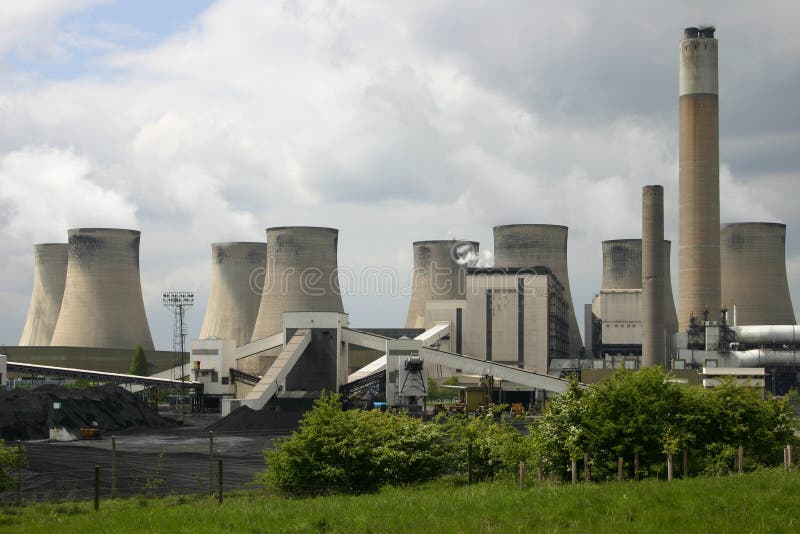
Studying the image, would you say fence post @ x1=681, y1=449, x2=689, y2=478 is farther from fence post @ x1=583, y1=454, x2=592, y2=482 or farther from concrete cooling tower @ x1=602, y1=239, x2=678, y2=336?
concrete cooling tower @ x1=602, y1=239, x2=678, y2=336

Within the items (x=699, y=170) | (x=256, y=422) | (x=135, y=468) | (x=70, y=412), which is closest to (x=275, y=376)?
(x=256, y=422)

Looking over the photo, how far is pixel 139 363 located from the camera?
201ft

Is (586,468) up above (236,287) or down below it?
below

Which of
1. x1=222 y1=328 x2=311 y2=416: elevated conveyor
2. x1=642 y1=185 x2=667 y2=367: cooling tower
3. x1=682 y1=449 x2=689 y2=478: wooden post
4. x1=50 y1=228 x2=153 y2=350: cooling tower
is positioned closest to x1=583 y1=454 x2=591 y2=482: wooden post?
x1=682 y1=449 x2=689 y2=478: wooden post

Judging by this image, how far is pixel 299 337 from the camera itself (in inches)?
2007

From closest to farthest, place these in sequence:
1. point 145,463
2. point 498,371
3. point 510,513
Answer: point 510,513 → point 145,463 → point 498,371

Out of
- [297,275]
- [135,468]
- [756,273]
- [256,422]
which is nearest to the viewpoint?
[135,468]

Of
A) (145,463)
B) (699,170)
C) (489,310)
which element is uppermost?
(699,170)

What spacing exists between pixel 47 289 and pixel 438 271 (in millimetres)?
26629

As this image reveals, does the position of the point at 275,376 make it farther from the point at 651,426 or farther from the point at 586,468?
the point at 586,468

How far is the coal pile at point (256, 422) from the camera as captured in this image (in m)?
38.9

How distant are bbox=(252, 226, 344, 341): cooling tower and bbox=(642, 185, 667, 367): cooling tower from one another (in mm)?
18170

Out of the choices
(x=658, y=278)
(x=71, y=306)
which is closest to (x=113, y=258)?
(x=71, y=306)

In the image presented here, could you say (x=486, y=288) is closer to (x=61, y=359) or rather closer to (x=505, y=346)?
(x=505, y=346)
